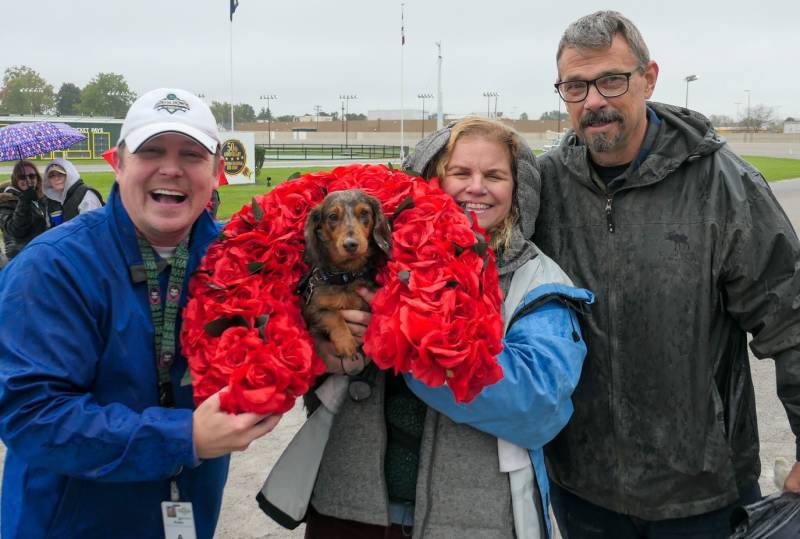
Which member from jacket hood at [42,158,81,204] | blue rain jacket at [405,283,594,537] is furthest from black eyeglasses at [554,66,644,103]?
jacket hood at [42,158,81,204]

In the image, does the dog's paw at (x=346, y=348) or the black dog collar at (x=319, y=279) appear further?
the black dog collar at (x=319, y=279)

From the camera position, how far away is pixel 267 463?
4.95 meters

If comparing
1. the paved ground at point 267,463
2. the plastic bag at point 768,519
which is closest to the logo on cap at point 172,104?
the plastic bag at point 768,519

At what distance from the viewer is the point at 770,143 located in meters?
80.7

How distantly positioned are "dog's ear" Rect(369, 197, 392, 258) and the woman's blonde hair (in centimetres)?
31

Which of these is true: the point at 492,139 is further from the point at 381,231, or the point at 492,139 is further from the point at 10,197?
the point at 10,197

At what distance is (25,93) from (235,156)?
254 feet

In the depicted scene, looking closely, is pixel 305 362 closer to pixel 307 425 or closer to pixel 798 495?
pixel 307 425

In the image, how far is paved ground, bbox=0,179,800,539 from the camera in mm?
4160

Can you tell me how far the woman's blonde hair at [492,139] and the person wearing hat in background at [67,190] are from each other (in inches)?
276

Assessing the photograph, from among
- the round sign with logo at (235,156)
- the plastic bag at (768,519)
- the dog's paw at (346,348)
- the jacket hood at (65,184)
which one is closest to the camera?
the dog's paw at (346,348)

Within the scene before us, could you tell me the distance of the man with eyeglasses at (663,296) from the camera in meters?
2.67

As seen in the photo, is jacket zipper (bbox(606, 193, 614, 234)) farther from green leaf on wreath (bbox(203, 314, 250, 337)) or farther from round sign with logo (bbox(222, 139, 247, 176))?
round sign with logo (bbox(222, 139, 247, 176))

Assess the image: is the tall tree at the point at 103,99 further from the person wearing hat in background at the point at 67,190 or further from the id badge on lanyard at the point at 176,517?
the id badge on lanyard at the point at 176,517
